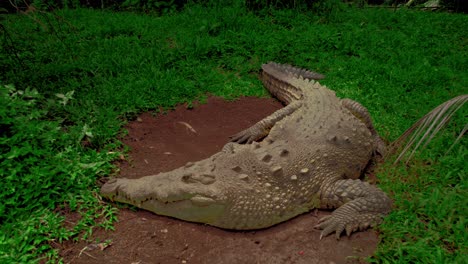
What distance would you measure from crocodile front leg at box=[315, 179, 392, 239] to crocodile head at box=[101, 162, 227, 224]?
3.23 ft

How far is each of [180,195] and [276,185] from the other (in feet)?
2.93

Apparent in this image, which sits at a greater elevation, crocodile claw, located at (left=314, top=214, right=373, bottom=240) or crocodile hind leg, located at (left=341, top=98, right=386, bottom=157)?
crocodile hind leg, located at (left=341, top=98, right=386, bottom=157)

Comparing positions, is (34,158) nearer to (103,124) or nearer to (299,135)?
(103,124)

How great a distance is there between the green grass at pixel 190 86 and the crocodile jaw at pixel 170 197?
24cm

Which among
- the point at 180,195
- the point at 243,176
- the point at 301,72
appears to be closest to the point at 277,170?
the point at 243,176

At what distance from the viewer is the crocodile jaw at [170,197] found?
10.2 feet

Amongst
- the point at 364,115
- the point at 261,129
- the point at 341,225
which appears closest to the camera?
the point at 341,225

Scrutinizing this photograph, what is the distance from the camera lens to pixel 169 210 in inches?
128

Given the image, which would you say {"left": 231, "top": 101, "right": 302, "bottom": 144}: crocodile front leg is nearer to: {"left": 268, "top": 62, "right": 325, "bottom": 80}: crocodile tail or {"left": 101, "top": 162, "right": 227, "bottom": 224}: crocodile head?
{"left": 268, "top": 62, "right": 325, "bottom": 80}: crocodile tail

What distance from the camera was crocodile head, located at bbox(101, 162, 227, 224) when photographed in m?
3.12

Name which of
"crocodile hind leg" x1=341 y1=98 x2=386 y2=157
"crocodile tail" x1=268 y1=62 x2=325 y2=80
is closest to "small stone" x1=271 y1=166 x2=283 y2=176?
"crocodile hind leg" x1=341 y1=98 x2=386 y2=157

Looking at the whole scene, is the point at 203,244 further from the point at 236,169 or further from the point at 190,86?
the point at 190,86

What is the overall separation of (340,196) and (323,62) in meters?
3.71

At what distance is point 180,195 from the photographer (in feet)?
10.3
